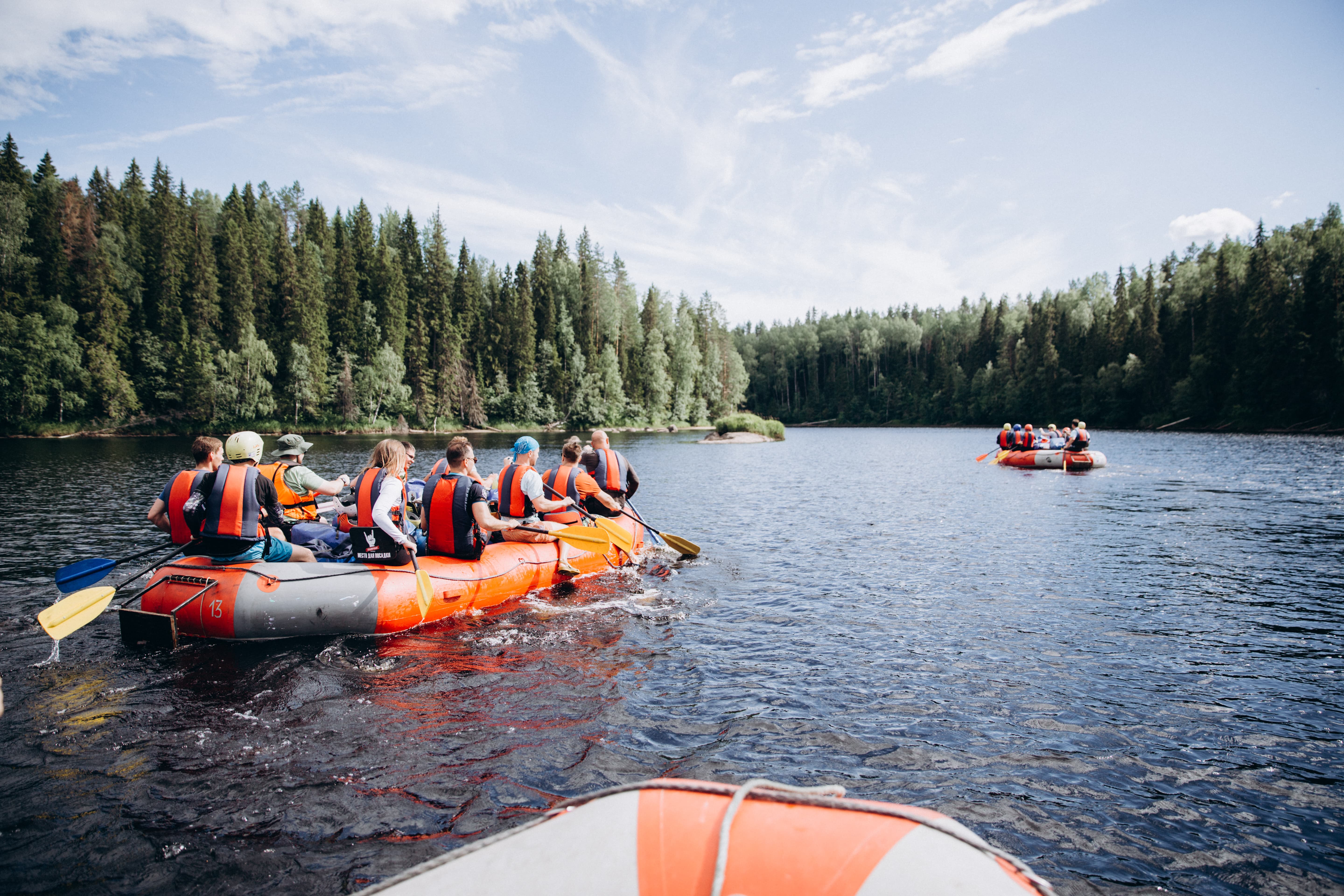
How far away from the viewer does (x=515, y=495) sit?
9656mm

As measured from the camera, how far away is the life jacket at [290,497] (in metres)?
9.24

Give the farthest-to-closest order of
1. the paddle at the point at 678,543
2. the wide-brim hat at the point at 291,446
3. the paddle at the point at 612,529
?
the paddle at the point at 678,543 → the paddle at the point at 612,529 → the wide-brim hat at the point at 291,446

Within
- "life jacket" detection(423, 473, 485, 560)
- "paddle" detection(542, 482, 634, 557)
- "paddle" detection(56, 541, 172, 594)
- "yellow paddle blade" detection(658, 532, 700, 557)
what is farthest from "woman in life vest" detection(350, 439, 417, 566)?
"yellow paddle blade" detection(658, 532, 700, 557)

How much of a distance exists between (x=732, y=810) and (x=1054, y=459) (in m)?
27.9

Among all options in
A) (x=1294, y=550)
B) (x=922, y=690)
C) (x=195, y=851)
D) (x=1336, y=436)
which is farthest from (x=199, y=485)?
(x=1336, y=436)

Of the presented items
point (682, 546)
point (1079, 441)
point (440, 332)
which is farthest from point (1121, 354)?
point (682, 546)

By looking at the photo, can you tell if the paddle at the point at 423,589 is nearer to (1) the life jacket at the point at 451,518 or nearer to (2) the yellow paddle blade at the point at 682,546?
(1) the life jacket at the point at 451,518

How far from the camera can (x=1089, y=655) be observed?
7000 millimetres

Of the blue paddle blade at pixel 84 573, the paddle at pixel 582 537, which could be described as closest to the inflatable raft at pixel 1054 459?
the paddle at pixel 582 537

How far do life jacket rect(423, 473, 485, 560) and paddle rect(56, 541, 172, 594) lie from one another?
2.53m

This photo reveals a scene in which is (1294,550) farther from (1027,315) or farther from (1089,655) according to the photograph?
(1027,315)

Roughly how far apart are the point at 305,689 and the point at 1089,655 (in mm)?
7412

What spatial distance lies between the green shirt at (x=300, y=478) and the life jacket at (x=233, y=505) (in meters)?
2.24

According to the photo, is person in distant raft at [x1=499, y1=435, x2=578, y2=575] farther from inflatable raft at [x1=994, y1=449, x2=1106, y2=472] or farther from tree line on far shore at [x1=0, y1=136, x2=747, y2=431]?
tree line on far shore at [x1=0, y1=136, x2=747, y2=431]
